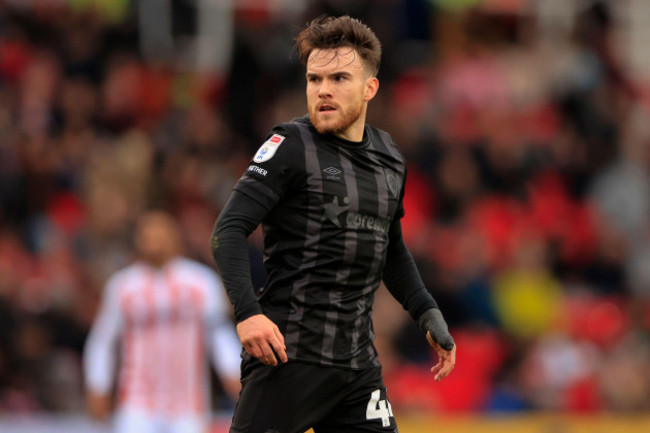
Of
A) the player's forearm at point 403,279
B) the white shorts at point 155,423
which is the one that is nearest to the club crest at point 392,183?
the player's forearm at point 403,279

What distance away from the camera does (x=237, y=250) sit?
4379 millimetres

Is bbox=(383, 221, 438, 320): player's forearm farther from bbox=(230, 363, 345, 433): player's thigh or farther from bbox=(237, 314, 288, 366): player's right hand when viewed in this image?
bbox=(237, 314, 288, 366): player's right hand

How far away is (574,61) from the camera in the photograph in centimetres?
1362

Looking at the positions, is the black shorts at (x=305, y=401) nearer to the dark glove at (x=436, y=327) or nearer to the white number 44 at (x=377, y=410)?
the white number 44 at (x=377, y=410)

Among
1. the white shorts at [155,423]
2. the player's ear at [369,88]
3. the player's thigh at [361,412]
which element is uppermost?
the player's ear at [369,88]

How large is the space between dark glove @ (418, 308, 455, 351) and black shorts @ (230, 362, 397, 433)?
36 cm

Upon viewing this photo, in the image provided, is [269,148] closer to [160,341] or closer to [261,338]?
[261,338]

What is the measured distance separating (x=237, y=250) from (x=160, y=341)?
3657mm

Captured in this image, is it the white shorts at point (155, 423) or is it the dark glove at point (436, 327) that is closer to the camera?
the dark glove at point (436, 327)

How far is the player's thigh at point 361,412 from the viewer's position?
4.66m

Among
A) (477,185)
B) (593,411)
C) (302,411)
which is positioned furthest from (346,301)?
(477,185)

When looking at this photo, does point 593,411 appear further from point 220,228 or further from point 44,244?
point 220,228

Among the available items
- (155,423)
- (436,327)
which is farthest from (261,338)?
(155,423)

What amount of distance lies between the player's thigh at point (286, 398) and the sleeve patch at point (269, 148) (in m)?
0.81
